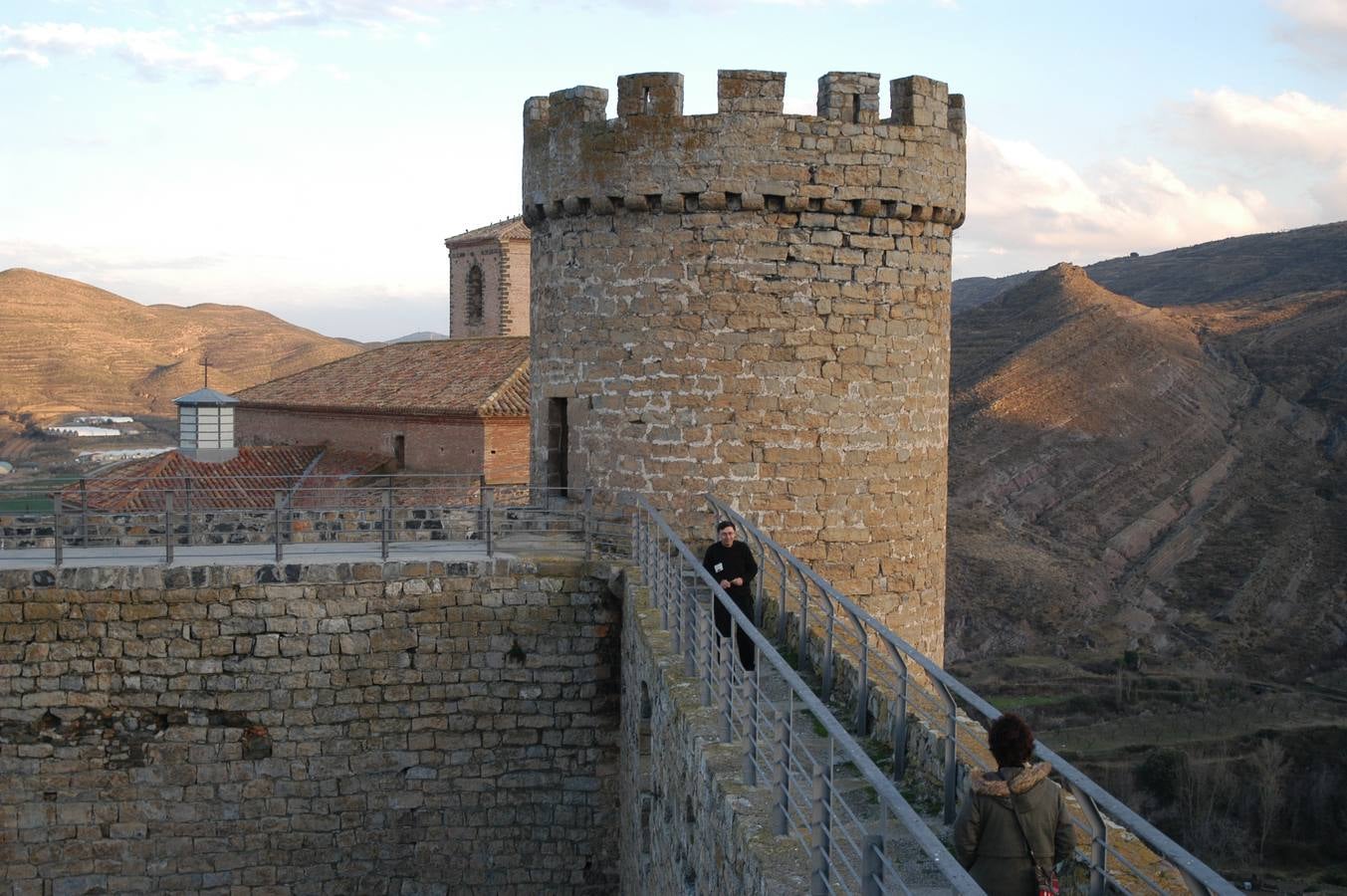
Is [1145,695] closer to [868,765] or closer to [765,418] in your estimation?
[765,418]

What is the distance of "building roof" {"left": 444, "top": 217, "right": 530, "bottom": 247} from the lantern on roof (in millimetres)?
11811

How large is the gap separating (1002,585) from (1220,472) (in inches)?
545

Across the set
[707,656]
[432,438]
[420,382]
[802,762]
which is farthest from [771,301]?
[420,382]

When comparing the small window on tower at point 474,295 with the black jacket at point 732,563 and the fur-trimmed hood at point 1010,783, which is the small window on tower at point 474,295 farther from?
the fur-trimmed hood at point 1010,783

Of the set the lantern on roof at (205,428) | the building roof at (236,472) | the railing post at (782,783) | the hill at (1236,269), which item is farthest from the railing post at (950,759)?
the hill at (1236,269)

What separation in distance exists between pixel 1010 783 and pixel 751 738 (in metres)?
1.58

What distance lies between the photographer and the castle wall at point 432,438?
86.2 feet

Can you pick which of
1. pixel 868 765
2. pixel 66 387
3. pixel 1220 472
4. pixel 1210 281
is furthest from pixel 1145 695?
pixel 66 387

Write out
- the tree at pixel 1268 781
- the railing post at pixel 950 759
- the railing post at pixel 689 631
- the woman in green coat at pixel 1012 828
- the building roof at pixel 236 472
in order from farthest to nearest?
the tree at pixel 1268 781 → the building roof at pixel 236 472 → the railing post at pixel 689 631 → the railing post at pixel 950 759 → the woman in green coat at pixel 1012 828

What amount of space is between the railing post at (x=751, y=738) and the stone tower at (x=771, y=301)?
415cm

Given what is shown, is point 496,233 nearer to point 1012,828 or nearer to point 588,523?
point 588,523

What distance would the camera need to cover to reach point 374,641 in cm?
978

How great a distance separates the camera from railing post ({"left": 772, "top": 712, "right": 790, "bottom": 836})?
4.78m

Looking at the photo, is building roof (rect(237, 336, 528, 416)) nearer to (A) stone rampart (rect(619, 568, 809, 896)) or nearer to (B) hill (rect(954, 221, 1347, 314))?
(A) stone rampart (rect(619, 568, 809, 896))
